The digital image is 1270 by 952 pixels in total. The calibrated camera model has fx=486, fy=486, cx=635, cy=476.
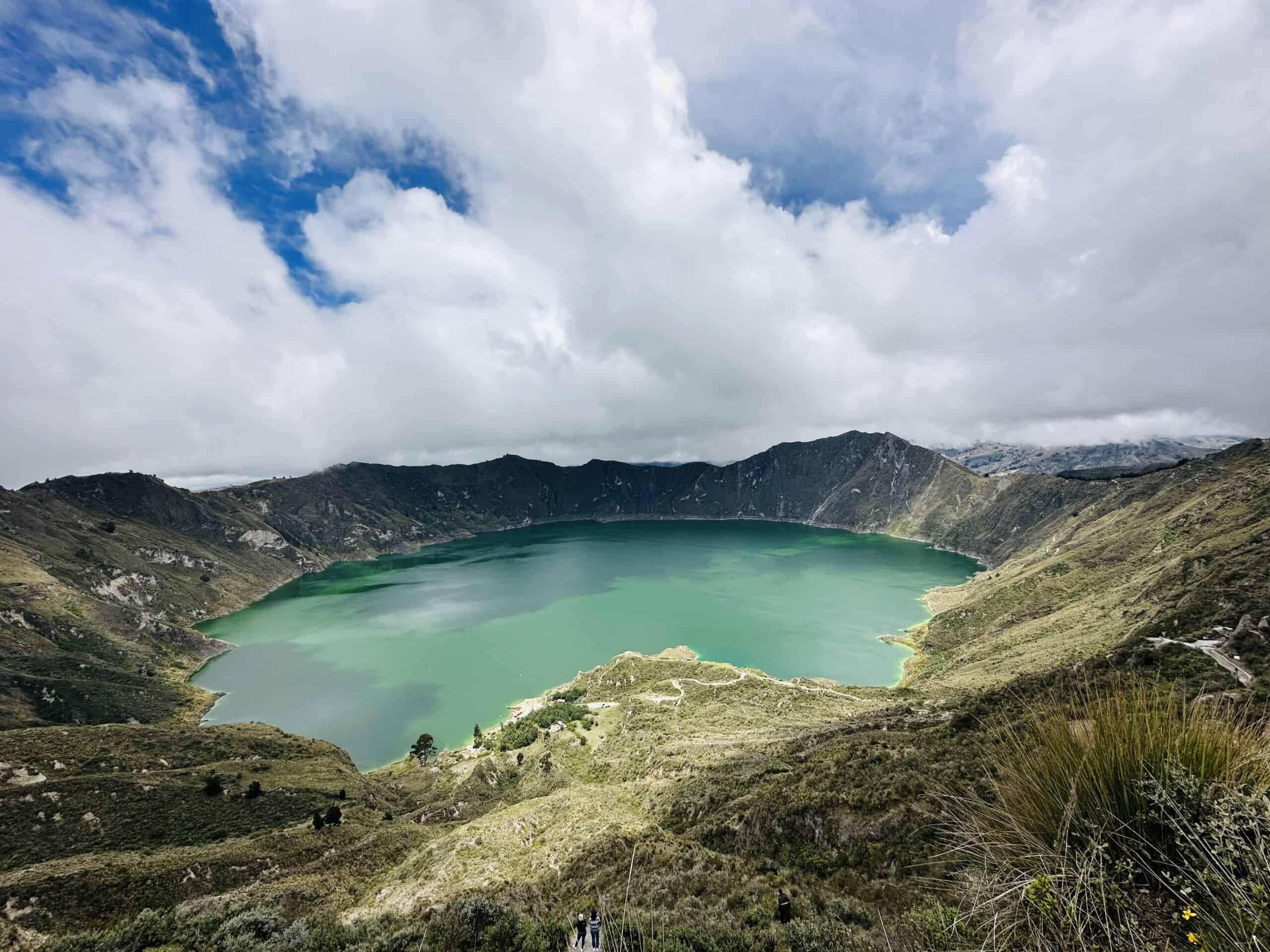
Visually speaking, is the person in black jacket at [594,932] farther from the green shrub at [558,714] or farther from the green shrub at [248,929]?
the green shrub at [558,714]

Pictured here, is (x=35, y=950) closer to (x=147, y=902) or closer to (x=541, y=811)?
(x=147, y=902)

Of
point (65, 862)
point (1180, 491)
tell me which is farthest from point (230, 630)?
point (1180, 491)

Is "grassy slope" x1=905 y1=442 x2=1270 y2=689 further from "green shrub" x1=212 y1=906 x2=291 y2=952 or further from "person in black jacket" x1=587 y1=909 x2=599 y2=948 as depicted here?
"green shrub" x1=212 y1=906 x2=291 y2=952

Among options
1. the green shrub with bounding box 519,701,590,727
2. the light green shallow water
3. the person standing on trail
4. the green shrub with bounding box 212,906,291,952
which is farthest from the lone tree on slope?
the person standing on trail

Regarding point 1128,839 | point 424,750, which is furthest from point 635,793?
point 424,750

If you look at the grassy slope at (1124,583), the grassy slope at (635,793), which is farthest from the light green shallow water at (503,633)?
the grassy slope at (635,793)

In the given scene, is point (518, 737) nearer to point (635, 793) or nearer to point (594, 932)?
point (635, 793)

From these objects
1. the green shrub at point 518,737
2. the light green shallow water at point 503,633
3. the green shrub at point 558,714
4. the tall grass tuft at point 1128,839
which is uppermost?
the tall grass tuft at point 1128,839
